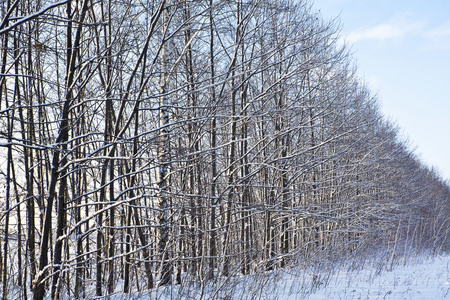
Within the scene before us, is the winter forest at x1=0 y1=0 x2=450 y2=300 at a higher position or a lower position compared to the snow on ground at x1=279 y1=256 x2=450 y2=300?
higher

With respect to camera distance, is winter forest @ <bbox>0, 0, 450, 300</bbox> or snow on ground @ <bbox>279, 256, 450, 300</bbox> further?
snow on ground @ <bbox>279, 256, 450, 300</bbox>

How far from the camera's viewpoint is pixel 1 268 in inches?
280

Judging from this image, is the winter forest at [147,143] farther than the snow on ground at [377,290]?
No

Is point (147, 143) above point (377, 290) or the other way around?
above

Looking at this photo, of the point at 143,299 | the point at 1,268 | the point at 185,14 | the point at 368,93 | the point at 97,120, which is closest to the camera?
the point at 143,299

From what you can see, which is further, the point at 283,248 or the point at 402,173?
the point at 402,173

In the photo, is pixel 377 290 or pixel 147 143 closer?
pixel 147 143

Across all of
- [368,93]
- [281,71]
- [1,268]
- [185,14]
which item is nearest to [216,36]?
[185,14]

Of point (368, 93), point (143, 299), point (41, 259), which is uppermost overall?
point (368, 93)

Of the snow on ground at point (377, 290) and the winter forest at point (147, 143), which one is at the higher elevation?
the winter forest at point (147, 143)

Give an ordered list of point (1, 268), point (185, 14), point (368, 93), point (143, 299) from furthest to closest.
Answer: point (368, 93), point (185, 14), point (1, 268), point (143, 299)

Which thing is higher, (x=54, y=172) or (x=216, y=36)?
(x=216, y=36)

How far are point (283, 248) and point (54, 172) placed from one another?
7706 millimetres

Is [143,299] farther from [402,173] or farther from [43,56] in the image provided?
[402,173]
